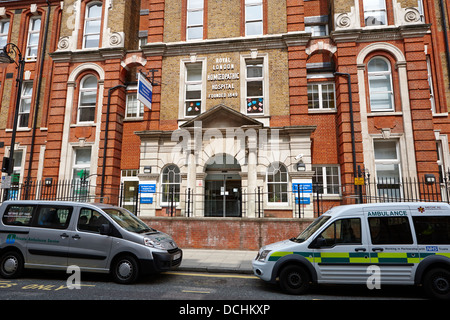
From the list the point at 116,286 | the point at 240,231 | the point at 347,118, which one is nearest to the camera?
the point at 116,286

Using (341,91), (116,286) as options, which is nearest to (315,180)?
(341,91)

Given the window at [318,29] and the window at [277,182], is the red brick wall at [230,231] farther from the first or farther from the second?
the window at [318,29]

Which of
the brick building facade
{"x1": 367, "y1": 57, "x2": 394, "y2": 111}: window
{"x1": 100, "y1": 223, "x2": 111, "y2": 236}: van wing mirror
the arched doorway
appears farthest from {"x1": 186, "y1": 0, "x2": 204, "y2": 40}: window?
{"x1": 100, "y1": 223, "x2": 111, "y2": 236}: van wing mirror

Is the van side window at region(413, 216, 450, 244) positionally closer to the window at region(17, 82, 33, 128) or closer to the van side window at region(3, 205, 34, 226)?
the van side window at region(3, 205, 34, 226)

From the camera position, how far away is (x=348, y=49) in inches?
591

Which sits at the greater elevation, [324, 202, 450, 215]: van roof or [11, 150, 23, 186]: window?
[11, 150, 23, 186]: window

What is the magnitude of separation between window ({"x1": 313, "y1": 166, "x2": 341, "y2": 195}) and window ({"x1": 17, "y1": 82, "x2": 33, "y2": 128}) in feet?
63.4

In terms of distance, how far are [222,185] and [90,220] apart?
874 centimetres

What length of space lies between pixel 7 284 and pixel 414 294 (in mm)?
9035

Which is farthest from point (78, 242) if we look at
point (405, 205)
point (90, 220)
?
point (405, 205)

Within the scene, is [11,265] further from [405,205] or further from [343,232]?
[405,205]

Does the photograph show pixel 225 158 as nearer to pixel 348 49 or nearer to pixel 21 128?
pixel 348 49

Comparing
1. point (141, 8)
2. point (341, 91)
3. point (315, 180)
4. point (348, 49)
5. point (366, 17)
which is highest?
point (141, 8)

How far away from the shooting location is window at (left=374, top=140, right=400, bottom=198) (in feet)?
45.3
